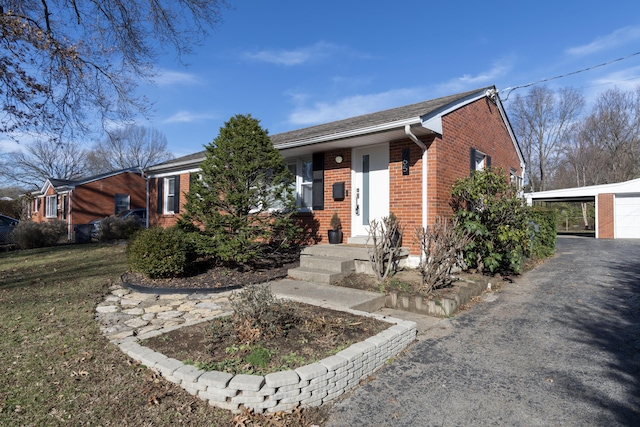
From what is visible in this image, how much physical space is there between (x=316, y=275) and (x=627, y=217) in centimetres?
1853

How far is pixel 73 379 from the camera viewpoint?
296 cm

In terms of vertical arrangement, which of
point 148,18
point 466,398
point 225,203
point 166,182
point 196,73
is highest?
point 148,18

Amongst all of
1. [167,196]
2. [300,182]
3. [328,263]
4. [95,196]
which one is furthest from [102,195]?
[328,263]

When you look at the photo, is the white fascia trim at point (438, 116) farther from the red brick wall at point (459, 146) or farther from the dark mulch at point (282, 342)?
the dark mulch at point (282, 342)

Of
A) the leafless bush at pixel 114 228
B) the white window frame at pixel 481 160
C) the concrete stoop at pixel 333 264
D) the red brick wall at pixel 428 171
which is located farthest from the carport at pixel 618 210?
the leafless bush at pixel 114 228

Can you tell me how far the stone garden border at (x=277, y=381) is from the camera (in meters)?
2.61

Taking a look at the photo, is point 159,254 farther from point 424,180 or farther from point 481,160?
point 481,160

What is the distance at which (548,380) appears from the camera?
3109 millimetres

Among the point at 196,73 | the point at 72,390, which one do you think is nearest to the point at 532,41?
the point at 196,73

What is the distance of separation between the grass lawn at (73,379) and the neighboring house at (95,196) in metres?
19.5

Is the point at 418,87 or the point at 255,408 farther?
the point at 418,87

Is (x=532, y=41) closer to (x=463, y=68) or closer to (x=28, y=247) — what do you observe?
(x=463, y=68)

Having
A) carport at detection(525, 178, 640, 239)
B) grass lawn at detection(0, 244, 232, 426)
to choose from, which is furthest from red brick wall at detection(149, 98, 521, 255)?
carport at detection(525, 178, 640, 239)

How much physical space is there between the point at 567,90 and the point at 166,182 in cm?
3204
